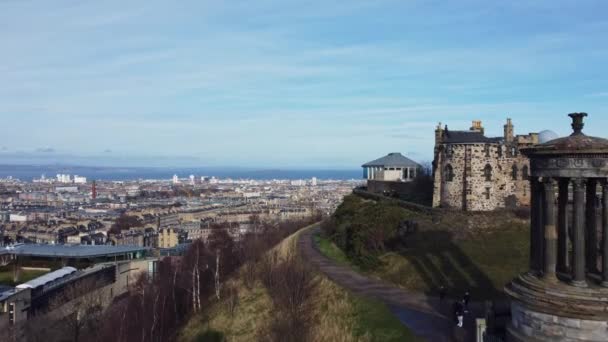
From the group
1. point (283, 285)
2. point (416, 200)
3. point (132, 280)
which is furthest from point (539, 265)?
point (132, 280)

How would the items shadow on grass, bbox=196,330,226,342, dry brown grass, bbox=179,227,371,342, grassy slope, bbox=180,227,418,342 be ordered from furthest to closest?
shadow on grass, bbox=196,330,226,342 < dry brown grass, bbox=179,227,371,342 < grassy slope, bbox=180,227,418,342

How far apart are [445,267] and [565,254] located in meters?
10.9

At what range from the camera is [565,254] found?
1628 centimetres

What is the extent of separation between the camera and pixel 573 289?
14609 mm

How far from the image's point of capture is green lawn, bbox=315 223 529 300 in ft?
80.8

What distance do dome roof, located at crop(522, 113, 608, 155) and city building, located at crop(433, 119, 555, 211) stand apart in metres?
19.0

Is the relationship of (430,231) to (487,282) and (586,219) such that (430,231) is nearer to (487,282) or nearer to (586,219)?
(487,282)

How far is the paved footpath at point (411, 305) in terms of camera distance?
1891 cm

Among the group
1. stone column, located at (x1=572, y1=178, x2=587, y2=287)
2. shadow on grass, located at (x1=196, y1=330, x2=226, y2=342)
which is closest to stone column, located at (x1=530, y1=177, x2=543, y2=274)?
stone column, located at (x1=572, y1=178, x2=587, y2=287)

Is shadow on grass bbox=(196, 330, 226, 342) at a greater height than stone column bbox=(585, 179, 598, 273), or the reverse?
stone column bbox=(585, 179, 598, 273)

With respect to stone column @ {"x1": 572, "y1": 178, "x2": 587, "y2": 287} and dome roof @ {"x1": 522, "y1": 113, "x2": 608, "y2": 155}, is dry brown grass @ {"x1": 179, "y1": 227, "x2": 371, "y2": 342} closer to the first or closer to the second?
stone column @ {"x1": 572, "y1": 178, "x2": 587, "y2": 287}

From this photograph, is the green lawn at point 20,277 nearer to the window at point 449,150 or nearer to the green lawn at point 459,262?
the green lawn at point 459,262

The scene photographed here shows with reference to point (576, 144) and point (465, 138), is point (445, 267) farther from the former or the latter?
point (576, 144)

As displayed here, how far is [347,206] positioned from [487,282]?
63.3 ft
